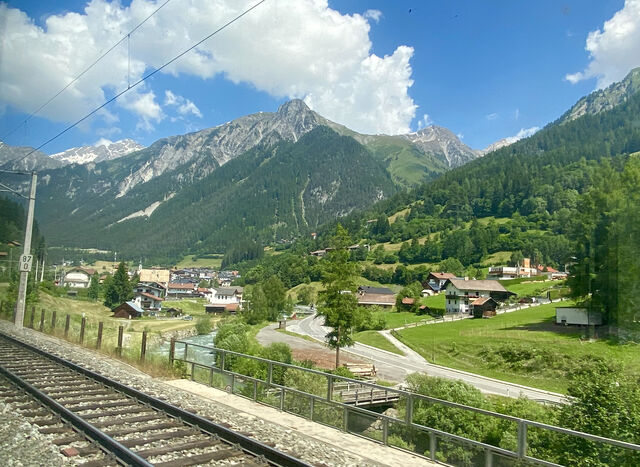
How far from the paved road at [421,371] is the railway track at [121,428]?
2227 cm

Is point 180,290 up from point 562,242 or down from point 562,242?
down

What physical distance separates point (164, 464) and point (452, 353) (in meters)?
49.1

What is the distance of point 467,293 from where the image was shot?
90812 millimetres

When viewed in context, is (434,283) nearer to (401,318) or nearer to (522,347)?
(401,318)

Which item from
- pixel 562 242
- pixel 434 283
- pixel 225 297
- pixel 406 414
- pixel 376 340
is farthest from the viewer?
pixel 225 297

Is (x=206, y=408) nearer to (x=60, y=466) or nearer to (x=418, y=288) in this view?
(x=60, y=466)

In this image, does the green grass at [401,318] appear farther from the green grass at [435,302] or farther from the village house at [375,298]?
the village house at [375,298]

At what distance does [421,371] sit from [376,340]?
21825 millimetres

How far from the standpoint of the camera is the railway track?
22.7 feet

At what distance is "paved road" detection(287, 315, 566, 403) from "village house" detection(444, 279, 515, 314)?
2795cm

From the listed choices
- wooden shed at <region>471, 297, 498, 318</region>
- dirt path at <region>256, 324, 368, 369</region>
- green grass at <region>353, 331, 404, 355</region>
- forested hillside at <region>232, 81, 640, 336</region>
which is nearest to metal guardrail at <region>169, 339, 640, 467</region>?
dirt path at <region>256, 324, 368, 369</region>

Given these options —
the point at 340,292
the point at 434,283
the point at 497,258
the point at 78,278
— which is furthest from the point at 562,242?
the point at 78,278

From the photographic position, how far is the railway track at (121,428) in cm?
693

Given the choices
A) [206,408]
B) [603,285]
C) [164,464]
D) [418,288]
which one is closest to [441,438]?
[164,464]
